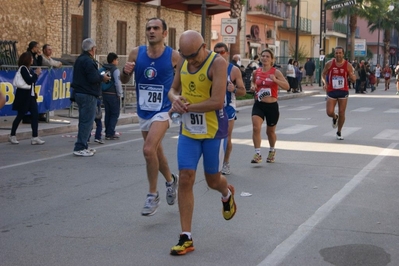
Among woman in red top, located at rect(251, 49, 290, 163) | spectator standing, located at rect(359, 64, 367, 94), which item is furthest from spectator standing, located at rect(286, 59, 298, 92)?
woman in red top, located at rect(251, 49, 290, 163)

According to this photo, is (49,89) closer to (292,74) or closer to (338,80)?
(338,80)

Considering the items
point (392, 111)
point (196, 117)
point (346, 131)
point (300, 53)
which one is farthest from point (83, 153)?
point (300, 53)

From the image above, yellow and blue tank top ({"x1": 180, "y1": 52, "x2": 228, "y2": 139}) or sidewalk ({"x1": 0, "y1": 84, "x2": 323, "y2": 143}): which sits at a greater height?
yellow and blue tank top ({"x1": 180, "y1": 52, "x2": 228, "y2": 139})

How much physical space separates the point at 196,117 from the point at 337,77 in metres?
9.17

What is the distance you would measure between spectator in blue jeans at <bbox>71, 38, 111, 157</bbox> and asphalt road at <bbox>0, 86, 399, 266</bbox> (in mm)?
368

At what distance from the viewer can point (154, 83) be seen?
7781 mm

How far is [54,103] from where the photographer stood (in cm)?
1788

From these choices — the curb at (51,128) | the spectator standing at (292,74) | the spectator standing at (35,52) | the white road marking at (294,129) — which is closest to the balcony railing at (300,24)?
the spectator standing at (292,74)

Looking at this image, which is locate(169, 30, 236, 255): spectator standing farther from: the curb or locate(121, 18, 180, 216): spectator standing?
the curb

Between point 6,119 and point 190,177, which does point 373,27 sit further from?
point 190,177

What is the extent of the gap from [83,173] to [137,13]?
22.4 metres

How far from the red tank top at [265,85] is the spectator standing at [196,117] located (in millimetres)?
5083

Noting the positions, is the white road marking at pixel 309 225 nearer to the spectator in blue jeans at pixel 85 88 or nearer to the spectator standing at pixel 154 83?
the spectator standing at pixel 154 83

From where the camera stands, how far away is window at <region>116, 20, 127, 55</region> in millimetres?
30777
